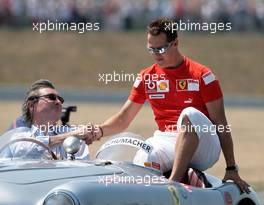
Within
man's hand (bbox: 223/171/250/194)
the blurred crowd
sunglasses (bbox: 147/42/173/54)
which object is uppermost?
the blurred crowd

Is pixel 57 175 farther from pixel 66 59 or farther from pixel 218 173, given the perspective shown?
pixel 66 59

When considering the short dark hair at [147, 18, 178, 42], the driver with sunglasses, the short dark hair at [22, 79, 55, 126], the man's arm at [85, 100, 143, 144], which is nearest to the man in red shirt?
the short dark hair at [147, 18, 178, 42]

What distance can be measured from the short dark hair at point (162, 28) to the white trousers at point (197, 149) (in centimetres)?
70

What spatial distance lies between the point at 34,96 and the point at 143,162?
1059 mm

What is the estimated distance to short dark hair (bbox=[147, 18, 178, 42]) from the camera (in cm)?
754

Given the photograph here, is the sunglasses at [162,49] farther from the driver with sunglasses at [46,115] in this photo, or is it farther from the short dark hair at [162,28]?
the driver with sunglasses at [46,115]

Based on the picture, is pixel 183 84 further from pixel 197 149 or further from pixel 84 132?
pixel 84 132

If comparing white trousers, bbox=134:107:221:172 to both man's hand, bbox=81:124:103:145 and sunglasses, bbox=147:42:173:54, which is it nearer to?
man's hand, bbox=81:124:103:145

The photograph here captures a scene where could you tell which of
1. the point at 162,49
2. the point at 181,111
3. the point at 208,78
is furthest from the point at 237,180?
the point at 162,49

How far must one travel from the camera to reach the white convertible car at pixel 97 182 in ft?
19.5

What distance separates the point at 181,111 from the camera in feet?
25.4

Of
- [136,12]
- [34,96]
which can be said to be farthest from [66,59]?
[34,96]

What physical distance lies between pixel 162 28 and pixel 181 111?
2.23 feet

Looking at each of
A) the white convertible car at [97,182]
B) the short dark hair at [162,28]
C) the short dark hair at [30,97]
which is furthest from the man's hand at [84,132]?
the short dark hair at [162,28]
